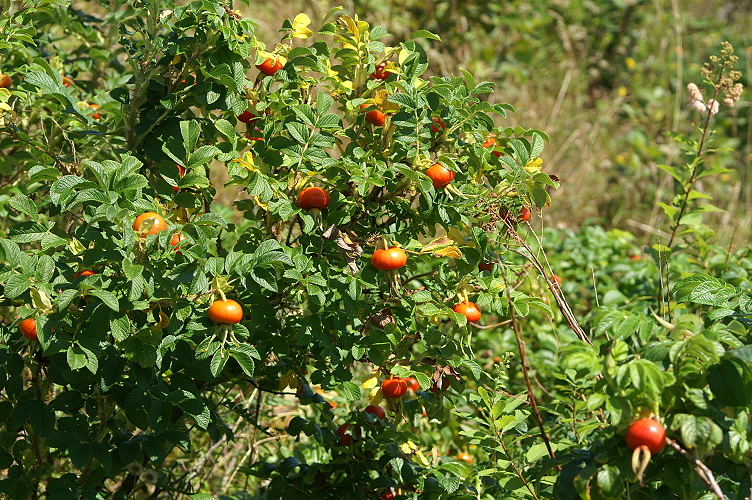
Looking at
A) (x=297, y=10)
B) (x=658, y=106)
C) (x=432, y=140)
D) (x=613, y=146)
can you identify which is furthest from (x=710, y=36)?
(x=432, y=140)

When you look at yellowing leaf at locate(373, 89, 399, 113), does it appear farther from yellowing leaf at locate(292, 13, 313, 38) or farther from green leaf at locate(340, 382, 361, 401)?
green leaf at locate(340, 382, 361, 401)

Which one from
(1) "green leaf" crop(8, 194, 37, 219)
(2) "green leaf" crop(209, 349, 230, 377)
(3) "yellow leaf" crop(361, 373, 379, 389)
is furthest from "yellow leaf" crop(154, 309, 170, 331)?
(3) "yellow leaf" crop(361, 373, 379, 389)

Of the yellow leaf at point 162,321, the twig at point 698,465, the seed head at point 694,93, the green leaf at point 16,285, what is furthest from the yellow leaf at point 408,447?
the seed head at point 694,93

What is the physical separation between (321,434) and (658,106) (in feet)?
16.0

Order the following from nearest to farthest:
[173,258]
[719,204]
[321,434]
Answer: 1. [173,258]
2. [321,434]
3. [719,204]

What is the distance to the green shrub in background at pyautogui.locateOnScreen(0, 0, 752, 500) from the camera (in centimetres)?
117

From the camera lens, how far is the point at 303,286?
1391 millimetres

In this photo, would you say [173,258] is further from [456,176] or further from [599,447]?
[599,447]

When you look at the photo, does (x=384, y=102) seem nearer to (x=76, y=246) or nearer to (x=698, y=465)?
(x=76, y=246)

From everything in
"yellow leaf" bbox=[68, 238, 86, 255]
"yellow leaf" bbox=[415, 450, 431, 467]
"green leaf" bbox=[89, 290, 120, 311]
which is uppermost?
"green leaf" bbox=[89, 290, 120, 311]

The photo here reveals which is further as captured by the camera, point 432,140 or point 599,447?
point 432,140

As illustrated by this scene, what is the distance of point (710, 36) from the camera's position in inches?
250

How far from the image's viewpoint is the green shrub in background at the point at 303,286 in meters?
1.17

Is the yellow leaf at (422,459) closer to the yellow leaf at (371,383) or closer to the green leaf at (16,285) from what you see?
the yellow leaf at (371,383)
